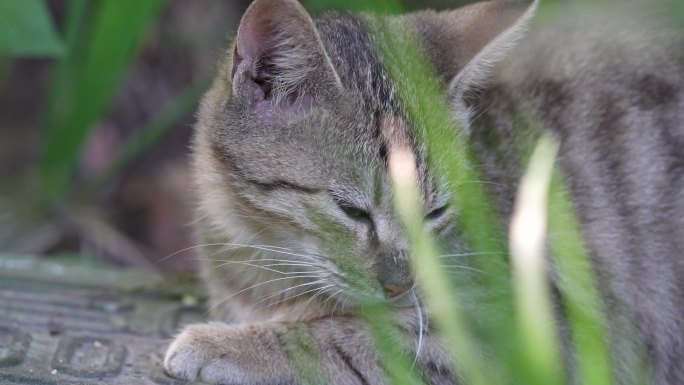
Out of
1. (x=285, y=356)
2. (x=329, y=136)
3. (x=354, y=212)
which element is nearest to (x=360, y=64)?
(x=329, y=136)

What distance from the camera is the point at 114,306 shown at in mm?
2504

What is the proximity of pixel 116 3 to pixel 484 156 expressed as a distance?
1346 millimetres

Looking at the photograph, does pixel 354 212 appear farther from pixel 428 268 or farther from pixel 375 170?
pixel 428 268

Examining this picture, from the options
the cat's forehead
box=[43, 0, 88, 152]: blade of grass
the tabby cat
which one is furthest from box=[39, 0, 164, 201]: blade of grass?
the cat's forehead

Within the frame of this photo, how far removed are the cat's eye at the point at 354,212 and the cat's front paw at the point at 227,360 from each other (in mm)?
316

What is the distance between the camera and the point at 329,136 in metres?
1.99

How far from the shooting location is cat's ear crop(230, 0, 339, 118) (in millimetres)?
1880

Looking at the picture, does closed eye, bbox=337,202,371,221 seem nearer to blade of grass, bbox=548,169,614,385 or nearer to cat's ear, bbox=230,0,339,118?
cat's ear, bbox=230,0,339,118

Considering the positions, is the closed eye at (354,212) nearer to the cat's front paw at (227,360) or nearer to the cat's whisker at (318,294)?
the cat's whisker at (318,294)

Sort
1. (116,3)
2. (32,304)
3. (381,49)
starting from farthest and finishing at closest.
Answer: (116,3)
(32,304)
(381,49)

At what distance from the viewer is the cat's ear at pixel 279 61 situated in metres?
1.88

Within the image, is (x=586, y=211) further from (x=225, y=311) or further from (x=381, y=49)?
(x=225, y=311)

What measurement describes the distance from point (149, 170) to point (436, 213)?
224 centimetres

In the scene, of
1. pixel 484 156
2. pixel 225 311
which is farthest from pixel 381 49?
pixel 225 311
